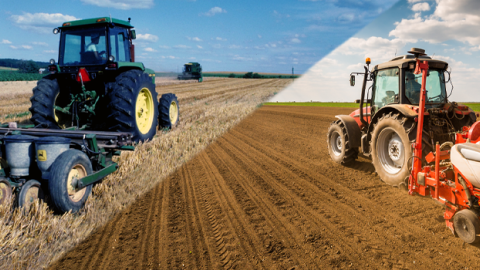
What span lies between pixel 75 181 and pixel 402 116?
4.53 meters

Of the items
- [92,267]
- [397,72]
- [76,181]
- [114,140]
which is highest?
[397,72]

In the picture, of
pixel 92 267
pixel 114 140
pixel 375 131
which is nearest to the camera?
pixel 92 267

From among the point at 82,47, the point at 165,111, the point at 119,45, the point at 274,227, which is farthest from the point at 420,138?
the point at 82,47

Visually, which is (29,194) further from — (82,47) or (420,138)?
(420,138)

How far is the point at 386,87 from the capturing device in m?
5.48

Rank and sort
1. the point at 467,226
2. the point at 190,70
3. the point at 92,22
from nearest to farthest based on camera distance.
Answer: the point at 467,226 → the point at 92,22 → the point at 190,70

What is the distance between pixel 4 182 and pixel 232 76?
163ft

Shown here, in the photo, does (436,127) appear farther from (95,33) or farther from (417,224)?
(95,33)

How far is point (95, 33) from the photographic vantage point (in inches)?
260

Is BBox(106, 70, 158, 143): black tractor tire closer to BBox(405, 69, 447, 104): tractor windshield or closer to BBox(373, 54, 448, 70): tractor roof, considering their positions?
BBox(373, 54, 448, 70): tractor roof

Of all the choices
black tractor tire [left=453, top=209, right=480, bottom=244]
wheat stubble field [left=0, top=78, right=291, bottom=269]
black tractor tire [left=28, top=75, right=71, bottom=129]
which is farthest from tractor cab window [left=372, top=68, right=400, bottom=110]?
black tractor tire [left=28, top=75, right=71, bottom=129]

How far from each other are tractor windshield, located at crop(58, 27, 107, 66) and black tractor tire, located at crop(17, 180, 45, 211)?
3635 mm

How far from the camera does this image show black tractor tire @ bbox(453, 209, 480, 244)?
3031 millimetres

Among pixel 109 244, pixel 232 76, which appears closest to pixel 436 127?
pixel 109 244
